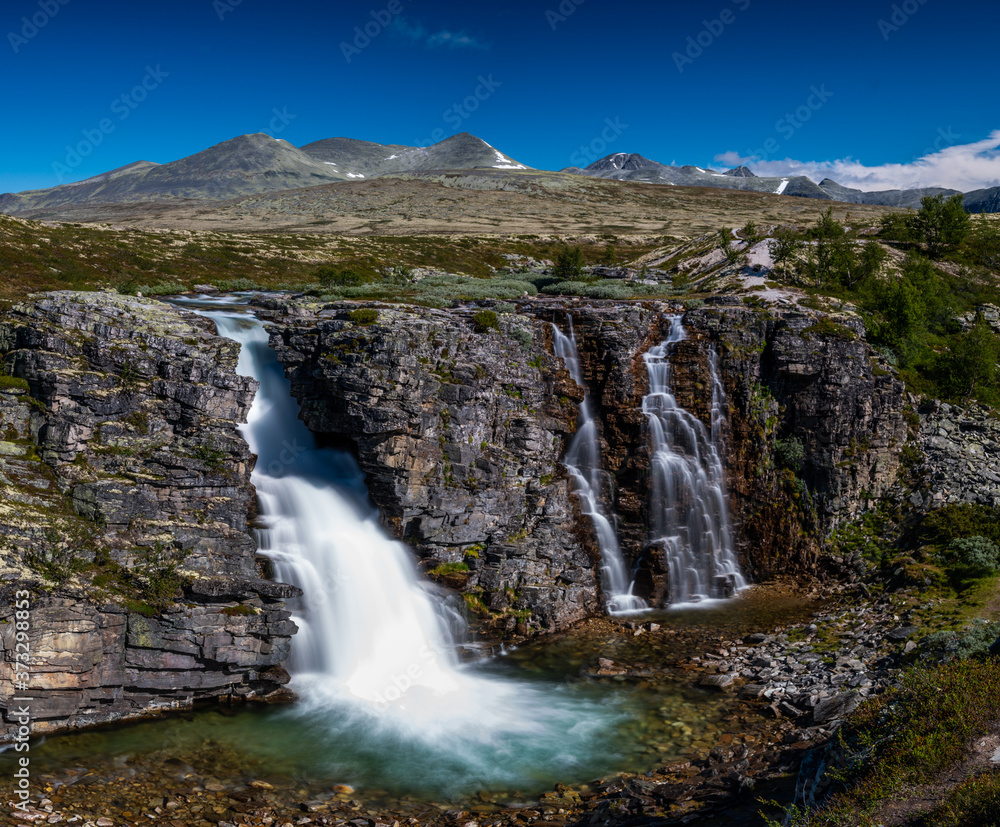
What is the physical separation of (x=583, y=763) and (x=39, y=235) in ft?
194

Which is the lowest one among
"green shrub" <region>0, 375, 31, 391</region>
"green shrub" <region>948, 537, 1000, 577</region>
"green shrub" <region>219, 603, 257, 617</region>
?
"green shrub" <region>948, 537, 1000, 577</region>

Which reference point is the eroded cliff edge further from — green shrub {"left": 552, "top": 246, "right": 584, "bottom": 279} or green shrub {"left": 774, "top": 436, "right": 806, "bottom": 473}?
green shrub {"left": 552, "top": 246, "right": 584, "bottom": 279}

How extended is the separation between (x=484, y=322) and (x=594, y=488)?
8.87 meters

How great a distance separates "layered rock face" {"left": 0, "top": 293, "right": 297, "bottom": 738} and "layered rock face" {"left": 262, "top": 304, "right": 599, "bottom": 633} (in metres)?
3.62

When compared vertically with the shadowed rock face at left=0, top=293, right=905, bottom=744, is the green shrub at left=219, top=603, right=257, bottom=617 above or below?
below

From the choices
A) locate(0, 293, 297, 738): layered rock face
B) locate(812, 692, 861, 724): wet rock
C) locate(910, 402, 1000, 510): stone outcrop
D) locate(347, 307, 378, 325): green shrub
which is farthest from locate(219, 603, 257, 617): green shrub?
locate(910, 402, 1000, 510): stone outcrop

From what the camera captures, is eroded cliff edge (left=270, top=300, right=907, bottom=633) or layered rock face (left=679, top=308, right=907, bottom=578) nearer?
eroded cliff edge (left=270, top=300, right=907, bottom=633)

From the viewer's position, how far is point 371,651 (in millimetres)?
21500

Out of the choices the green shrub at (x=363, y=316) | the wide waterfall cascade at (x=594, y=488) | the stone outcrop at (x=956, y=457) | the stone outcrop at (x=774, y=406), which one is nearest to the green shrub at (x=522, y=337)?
the wide waterfall cascade at (x=594, y=488)

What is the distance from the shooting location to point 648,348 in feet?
105

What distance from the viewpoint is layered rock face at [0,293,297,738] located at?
16.6 meters

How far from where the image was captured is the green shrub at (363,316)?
85.8 ft

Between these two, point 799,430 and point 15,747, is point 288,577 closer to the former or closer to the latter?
point 15,747

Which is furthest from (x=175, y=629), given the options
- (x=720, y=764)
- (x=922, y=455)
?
(x=922, y=455)
